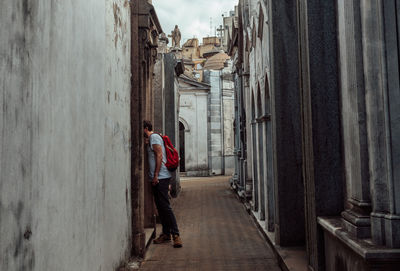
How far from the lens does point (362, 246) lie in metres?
2.71

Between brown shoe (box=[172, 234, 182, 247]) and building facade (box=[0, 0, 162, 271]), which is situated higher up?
building facade (box=[0, 0, 162, 271])

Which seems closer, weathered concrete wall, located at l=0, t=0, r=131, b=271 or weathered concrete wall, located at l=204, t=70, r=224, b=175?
weathered concrete wall, located at l=0, t=0, r=131, b=271

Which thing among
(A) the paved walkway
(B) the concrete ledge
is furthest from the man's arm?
(B) the concrete ledge

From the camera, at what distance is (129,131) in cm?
542

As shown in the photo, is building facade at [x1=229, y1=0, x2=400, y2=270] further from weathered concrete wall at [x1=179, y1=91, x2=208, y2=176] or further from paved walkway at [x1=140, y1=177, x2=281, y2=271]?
weathered concrete wall at [x1=179, y1=91, x2=208, y2=176]

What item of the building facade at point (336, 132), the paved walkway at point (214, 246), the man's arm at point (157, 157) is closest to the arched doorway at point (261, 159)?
the paved walkway at point (214, 246)

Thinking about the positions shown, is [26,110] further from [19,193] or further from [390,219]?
[390,219]

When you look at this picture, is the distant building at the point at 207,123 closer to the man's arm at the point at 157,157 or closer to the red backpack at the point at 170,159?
the red backpack at the point at 170,159

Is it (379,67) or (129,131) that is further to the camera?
(129,131)

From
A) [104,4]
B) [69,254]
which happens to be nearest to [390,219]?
[69,254]

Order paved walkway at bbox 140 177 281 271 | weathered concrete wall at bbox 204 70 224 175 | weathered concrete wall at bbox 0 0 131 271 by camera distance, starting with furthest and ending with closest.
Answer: weathered concrete wall at bbox 204 70 224 175, paved walkway at bbox 140 177 281 271, weathered concrete wall at bbox 0 0 131 271

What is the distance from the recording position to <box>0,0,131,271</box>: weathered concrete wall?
189 cm

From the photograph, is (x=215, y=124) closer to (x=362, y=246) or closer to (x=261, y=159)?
(x=261, y=159)

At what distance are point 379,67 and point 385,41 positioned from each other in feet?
0.63
